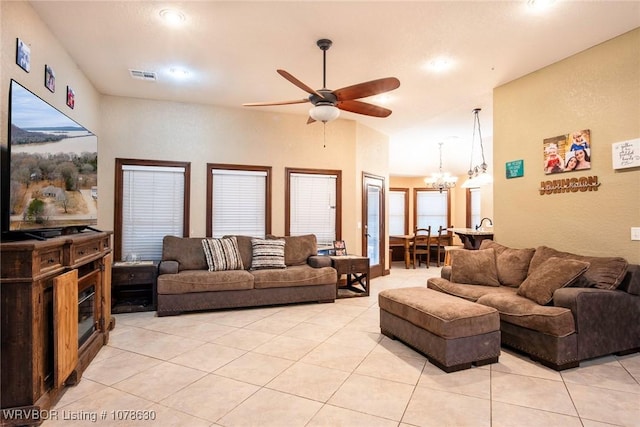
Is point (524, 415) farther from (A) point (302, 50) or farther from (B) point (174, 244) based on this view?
(B) point (174, 244)

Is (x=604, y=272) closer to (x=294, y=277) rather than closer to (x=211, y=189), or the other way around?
(x=294, y=277)

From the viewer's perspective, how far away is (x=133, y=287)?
4684mm

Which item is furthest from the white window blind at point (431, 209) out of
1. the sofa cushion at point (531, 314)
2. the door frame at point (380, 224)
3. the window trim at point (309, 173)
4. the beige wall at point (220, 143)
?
the sofa cushion at point (531, 314)

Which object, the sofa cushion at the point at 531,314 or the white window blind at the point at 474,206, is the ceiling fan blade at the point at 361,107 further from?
the white window blind at the point at 474,206

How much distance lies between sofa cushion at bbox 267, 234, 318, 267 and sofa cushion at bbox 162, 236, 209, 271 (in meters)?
1.05

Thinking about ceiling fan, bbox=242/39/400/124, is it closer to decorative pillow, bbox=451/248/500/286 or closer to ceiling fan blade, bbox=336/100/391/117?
ceiling fan blade, bbox=336/100/391/117

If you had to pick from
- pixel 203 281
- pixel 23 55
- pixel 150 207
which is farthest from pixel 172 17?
pixel 150 207

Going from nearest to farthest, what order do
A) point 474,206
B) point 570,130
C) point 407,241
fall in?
1. point 570,130
2. point 407,241
3. point 474,206

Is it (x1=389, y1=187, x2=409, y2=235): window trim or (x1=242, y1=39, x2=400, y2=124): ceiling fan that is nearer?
(x1=242, y1=39, x2=400, y2=124): ceiling fan

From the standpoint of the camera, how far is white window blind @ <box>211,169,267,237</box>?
5.45 meters

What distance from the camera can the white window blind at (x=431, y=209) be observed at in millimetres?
10289

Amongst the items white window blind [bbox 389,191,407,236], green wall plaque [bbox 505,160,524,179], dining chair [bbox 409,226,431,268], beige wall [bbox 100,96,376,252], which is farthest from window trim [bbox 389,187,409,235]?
green wall plaque [bbox 505,160,524,179]

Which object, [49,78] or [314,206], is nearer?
[49,78]

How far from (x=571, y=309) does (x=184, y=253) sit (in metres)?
4.40
